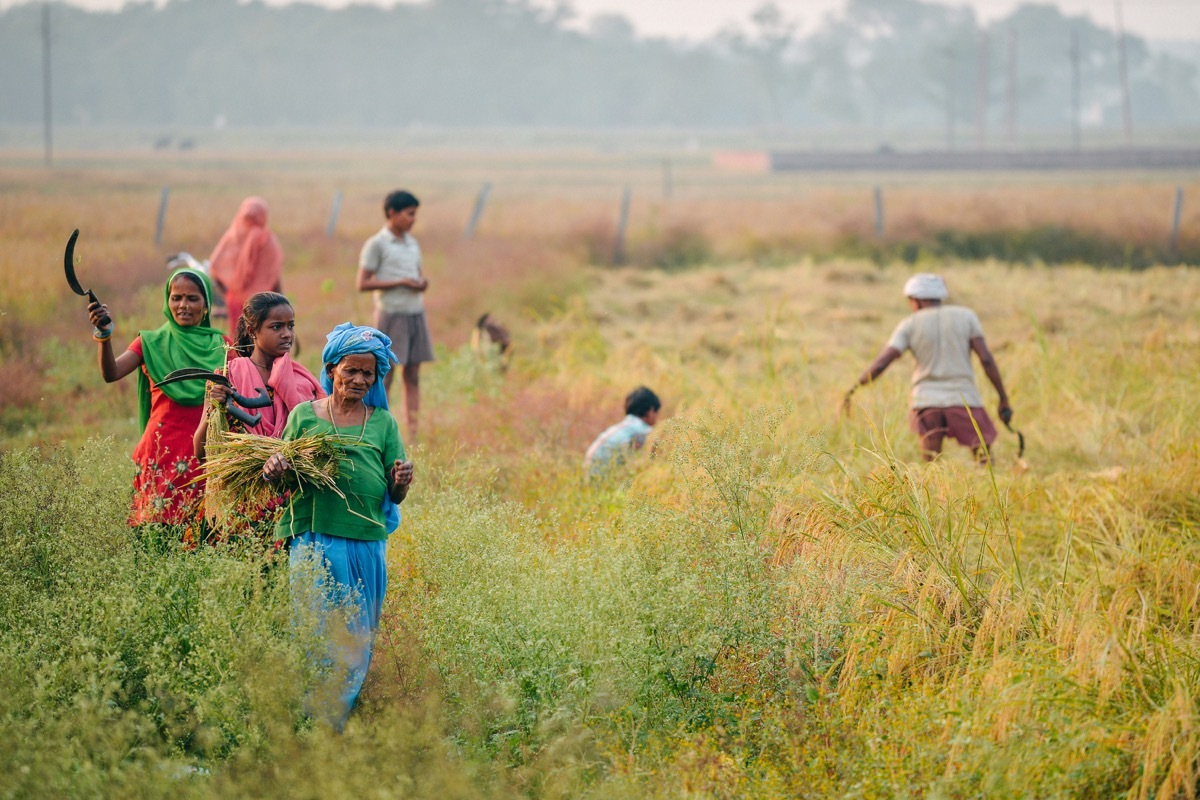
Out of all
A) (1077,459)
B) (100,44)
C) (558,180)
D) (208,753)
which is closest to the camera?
(208,753)

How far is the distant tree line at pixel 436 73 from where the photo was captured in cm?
8856

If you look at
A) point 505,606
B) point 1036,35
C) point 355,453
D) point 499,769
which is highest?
point 1036,35

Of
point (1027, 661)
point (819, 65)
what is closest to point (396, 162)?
point (1027, 661)

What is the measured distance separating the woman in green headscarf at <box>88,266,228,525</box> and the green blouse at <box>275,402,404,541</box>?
0.68 m

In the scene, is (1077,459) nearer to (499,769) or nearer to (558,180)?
(499,769)

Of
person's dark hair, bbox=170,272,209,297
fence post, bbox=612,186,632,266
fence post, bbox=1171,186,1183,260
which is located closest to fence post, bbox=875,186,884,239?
fence post, bbox=612,186,632,266

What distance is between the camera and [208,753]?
331cm

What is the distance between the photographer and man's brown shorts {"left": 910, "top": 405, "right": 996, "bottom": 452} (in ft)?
22.2

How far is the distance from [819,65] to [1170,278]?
10036 centimetres

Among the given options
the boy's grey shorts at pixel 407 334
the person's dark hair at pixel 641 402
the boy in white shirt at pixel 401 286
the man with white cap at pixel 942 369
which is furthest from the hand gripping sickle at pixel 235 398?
the man with white cap at pixel 942 369

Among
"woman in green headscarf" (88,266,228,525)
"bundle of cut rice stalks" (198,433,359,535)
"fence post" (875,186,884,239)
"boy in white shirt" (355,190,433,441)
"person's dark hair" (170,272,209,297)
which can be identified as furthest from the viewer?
"fence post" (875,186,884,239)

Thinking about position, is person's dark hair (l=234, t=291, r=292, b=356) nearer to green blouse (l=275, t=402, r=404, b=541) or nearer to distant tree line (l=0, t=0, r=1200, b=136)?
green blouse (l=275, t=402, r=404, b=541)

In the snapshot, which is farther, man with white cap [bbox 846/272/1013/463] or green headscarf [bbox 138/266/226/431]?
man with white cap [bbox 846/272/1013/463]

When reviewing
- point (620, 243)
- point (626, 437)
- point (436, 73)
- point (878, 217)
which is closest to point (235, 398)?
point (626, 437)
